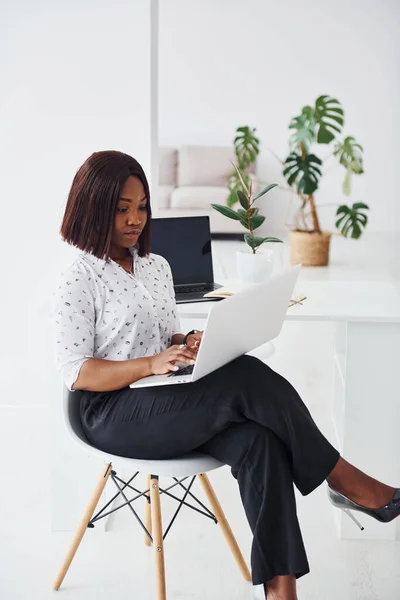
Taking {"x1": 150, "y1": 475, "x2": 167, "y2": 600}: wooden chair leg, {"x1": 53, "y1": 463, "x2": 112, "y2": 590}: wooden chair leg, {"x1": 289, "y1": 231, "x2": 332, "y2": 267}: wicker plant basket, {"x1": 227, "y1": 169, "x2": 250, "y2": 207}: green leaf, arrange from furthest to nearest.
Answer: {"x1": 227, "y1": 169, "x2": 250, "y2": 207}: green leaf, {"x1": 289, "y1": 231, "x2": 332, "y2": 267}: wicker plant basket, {"x1": 53, "y1": 463, "x2": 112, "y2": 590}: wooden chair leg, {"x1": 150, "y1": 475, "x2": 167, "y2": 600}: wooden chair leg

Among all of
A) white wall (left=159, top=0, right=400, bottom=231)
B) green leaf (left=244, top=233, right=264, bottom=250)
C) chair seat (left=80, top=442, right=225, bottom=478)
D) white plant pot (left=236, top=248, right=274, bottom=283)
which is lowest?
chair seat (left=80, top=442, right=225, bottom=478)

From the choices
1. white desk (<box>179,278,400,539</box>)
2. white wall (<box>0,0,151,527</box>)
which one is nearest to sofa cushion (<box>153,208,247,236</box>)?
white wall (<box>0,0,151,527</box>)

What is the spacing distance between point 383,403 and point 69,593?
1.00m

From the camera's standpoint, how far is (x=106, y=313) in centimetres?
184


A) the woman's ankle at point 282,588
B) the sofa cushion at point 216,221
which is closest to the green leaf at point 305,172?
the sofa cushion at point 216,221

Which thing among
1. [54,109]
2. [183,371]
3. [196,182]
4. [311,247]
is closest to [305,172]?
[311,247]

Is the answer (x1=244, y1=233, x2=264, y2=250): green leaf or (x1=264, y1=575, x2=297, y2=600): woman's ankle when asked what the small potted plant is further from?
(x1=264, y1=575, x2=297, y2=600): woman's ankle

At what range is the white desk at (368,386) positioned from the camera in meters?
2.21

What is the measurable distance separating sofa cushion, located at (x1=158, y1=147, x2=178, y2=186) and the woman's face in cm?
607

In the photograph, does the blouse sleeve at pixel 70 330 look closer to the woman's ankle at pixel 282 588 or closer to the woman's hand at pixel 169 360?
the woman's hand at pixel 169 360

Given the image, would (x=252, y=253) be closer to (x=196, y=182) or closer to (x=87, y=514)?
(x=87, y=514)

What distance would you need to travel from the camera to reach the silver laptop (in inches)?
62.7

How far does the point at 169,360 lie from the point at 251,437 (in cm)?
25

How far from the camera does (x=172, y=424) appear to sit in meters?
1.72
